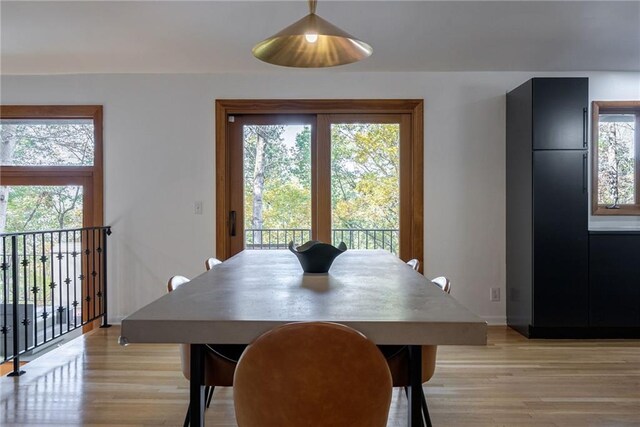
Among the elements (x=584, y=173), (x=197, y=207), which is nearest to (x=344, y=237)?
(x=197, y=207)

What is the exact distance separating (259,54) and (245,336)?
1.29 metres

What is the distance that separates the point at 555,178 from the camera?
336 cm

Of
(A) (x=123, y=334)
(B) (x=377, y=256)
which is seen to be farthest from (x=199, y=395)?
(B) (x=377, y=256)

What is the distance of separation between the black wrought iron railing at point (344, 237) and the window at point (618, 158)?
1.87 metres

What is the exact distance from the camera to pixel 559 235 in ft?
11.0

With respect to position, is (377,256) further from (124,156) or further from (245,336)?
(124,156)

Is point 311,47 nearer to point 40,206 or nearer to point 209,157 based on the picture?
point 209,157

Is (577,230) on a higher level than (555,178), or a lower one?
lower

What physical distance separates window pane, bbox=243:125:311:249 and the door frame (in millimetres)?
213

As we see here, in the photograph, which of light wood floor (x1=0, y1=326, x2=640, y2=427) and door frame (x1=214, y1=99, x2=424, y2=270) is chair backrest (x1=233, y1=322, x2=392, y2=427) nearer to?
light wood floor (x1=0, y1=326, x2=640, y2=427)

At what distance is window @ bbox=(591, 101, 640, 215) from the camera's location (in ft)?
12.5

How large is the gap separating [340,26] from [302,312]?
2.73 meters

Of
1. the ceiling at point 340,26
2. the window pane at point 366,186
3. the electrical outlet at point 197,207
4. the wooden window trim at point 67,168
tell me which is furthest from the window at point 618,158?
the wooden window trim at point 67,168

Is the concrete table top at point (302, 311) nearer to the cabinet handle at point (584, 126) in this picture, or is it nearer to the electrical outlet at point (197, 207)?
the electrical outlet at point (197, 207)
